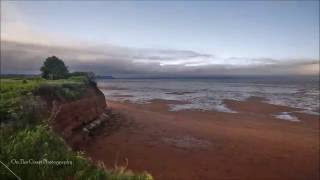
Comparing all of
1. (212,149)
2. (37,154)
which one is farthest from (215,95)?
(37,154)

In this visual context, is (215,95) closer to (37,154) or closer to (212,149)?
(212,149)

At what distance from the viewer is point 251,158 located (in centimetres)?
1452

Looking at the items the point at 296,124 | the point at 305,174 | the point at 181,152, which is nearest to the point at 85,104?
the point at 181,152

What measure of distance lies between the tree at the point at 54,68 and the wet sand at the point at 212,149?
1138 cm

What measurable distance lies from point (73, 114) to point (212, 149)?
8265 millimetres

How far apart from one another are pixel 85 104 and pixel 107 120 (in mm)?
3739

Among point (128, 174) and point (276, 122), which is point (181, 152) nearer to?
point (128, 174)

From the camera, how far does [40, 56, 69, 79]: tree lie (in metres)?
31.0

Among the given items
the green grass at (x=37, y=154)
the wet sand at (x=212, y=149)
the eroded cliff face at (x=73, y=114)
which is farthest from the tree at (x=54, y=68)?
the green grass at (x=37, y=154)

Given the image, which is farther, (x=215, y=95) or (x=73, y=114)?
(x=215, y=95)

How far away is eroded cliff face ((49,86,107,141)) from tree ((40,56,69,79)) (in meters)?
9.67

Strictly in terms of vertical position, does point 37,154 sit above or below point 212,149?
above

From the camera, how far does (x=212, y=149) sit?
633 inches

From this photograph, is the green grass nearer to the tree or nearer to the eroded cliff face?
the eroded cliff face
